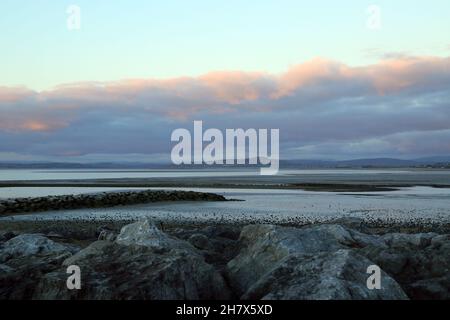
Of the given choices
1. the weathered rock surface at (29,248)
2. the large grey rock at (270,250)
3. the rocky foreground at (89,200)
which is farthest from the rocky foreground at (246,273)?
the rocky foreground at (89,200)

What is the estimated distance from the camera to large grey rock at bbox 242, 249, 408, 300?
18.5ft

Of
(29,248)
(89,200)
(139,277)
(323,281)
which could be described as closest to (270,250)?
(323,281)

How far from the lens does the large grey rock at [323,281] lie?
5.64m

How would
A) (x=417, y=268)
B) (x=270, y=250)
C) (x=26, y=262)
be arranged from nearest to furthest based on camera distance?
(x=417, y=268), (x=270, y=250), (x=26, y=262)

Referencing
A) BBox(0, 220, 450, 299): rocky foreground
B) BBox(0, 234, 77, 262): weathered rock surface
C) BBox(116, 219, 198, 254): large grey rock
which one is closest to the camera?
BBox(0, 220, 450, 299): rocky foreground

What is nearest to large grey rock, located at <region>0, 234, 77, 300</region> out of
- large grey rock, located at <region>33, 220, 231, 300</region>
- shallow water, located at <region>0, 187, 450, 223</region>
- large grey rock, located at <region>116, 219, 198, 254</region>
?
large grey rock, located at <region>33, 220, 231, 300</region>

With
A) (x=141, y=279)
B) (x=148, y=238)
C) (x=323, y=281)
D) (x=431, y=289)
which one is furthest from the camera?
(x=148, y=238)

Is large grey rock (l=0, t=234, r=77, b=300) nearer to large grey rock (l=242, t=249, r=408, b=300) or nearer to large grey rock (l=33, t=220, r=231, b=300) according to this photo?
Answer: large grey rock (l=33, t=220, r=231, b=300)

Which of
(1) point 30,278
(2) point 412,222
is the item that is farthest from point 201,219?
(1) point 30,278

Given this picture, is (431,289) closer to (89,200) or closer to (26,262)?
(26,262)

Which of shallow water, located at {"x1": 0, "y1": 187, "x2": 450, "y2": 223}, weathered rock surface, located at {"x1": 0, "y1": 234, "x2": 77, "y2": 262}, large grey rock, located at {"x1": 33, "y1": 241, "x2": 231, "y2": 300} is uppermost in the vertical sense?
large grey rock, located at {"x1": 33, "y1": 241, "x2": 231, "y2": 300}

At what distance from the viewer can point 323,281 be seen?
579cm
